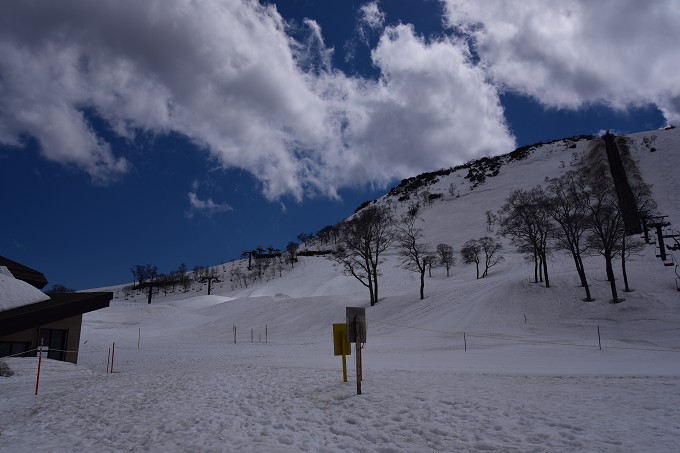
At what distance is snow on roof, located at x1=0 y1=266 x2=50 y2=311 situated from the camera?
64.6 feet

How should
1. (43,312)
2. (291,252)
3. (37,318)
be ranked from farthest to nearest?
(291,252) → (43,312) → (37,318)

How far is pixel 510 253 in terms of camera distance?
84500 millimetres

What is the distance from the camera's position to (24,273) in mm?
29922

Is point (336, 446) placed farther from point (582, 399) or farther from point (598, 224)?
point (598, 224)

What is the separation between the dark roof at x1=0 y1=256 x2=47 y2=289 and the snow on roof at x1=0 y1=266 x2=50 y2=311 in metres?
8.48

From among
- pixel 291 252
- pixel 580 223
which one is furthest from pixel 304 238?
pixel 580 223

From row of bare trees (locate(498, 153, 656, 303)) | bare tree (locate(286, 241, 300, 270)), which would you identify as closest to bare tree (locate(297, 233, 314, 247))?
bare tree (locate(286, 241, 300, 270))

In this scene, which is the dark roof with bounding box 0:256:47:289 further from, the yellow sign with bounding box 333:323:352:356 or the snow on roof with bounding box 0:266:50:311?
the yellow sign with bounding box 333:323:352:356

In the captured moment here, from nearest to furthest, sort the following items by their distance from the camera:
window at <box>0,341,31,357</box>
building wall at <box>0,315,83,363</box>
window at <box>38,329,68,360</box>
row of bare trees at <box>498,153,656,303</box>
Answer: window at <box>0,341,31,357</box> < building wall at <box>0,315,83,363</box> < window at <box>38,329,68,360</box> < row of bare trees at <box>498,153,656,303</box>

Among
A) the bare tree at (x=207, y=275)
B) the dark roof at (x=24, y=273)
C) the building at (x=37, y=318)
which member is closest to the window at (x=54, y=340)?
the building at (x=37, y=318)

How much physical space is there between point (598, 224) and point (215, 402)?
3160cm

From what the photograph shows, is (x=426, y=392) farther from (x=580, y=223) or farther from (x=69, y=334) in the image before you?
(x=580, y=223)

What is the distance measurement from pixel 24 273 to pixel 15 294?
11.4m

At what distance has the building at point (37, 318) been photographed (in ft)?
59.2
